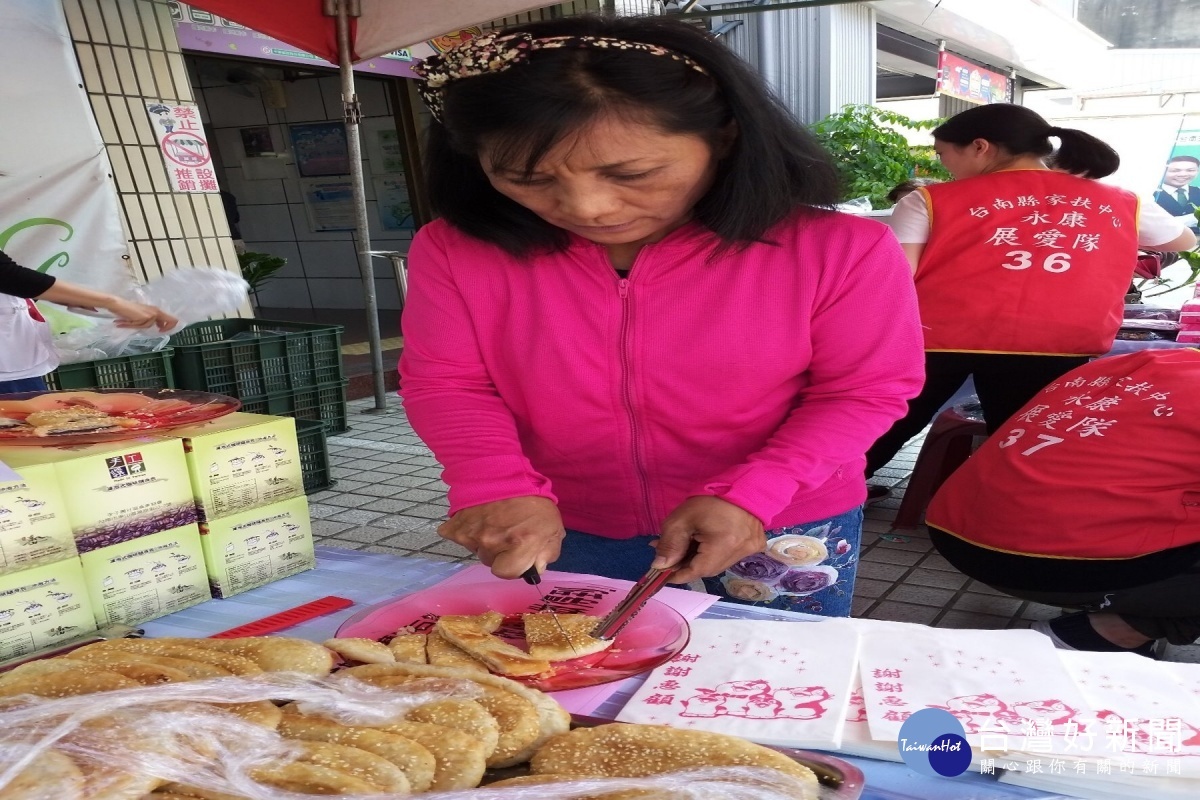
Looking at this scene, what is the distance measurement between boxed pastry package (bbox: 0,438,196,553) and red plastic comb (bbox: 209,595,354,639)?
0.63 ft

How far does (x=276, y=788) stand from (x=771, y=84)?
1043mm

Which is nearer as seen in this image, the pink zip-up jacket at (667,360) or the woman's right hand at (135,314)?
the pink zip-up jacket at (667,360)

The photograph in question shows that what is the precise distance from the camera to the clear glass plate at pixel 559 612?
106cm

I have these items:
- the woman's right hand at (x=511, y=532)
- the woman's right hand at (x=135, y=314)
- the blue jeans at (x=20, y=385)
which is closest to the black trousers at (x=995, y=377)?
the woman's right hand at (x=511, y=532)

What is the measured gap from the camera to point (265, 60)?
19.2 ft

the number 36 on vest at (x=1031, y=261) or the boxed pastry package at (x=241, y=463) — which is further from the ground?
the boxed pastry package at (x=241, y=463)

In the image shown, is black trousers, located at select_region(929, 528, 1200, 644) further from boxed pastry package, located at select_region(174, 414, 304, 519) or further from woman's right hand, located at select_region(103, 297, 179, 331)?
woman's right hand, located at select_region(103, 297, 179, 331)

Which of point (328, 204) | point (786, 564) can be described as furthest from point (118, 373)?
point (328, 204)

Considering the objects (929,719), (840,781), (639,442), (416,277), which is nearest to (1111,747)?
(929,719)

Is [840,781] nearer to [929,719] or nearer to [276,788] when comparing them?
[929,719]

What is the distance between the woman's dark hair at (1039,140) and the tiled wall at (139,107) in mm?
4111

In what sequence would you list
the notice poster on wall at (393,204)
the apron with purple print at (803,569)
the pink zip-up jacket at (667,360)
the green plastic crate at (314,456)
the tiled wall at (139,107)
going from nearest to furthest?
the pink zip-up jacket at (667,360), the apron with purple print at (803,569), the green plastic crate at (314,456), the tiled wall at (139,107), the notice poster on wall at (393,204)

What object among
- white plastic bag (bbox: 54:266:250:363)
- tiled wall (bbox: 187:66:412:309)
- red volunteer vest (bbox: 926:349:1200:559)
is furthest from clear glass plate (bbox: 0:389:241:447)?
tiled wall (bbox: 187:66:412:309)

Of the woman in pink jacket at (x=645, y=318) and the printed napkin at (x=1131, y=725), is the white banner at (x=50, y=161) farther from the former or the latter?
the printed napkin at (x=1131, y=725)
